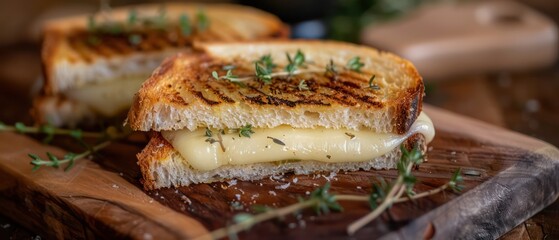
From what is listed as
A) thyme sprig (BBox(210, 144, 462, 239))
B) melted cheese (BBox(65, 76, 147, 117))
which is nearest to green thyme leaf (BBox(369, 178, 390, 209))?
thyme sprig (BBox(210, 144, 462, 239))

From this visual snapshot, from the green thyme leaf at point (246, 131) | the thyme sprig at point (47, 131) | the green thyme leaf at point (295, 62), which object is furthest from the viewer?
the thyme sprig at point (47, 131)

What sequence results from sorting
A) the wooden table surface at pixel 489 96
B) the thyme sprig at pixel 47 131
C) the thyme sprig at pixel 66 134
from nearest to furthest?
the thyme sprig at pixel 66 134 → the thyme sprig at pixel 47 131 → the wooden table surface at pixel 489 96

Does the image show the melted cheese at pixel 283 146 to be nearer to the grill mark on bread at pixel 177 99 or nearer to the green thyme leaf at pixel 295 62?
the grill mark on bread at pixel 177 99

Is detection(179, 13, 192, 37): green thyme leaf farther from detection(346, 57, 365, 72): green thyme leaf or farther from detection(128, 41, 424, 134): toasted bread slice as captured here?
detection(346, 57, 365, 72): green thyme leaf

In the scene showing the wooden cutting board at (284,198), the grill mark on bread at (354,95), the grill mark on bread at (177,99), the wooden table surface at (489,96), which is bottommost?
the wooden table surface at (489,96)

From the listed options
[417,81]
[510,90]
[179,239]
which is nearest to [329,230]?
[179,239]

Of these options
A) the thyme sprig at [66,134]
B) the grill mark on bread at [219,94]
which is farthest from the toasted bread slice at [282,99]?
the thyme sprig at [66,134]
